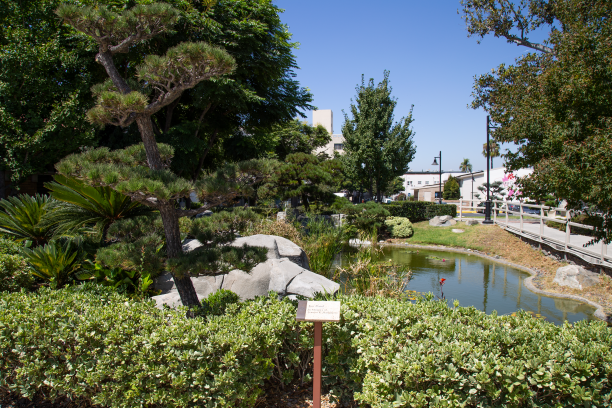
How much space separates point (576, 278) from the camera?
7.90 metres

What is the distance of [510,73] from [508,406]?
793 cm

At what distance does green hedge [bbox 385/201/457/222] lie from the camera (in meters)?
20.0

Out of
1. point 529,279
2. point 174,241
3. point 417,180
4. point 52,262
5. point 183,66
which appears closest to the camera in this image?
point 183,66

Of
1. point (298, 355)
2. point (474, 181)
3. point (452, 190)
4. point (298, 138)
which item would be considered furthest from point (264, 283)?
point (452, 190)

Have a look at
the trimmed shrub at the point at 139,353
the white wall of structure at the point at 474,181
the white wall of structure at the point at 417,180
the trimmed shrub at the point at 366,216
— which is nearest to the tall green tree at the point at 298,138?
the trimmed shrub at the point at 366,216

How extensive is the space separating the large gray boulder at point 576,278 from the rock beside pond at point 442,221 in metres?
9.94

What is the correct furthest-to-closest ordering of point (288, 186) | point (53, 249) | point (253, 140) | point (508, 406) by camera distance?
1. point (253, 140)
2. point (288, 186)
3. point (53, 249)
4. point (508, 406)

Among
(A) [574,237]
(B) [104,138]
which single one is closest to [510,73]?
(A) [574,237]

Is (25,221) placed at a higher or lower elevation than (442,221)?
higher

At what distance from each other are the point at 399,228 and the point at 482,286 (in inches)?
310

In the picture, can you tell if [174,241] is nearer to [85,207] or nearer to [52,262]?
[52,262]

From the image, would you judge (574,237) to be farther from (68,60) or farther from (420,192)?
(420,192)

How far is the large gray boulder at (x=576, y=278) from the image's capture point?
771 centimetres

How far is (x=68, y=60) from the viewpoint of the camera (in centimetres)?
1152
